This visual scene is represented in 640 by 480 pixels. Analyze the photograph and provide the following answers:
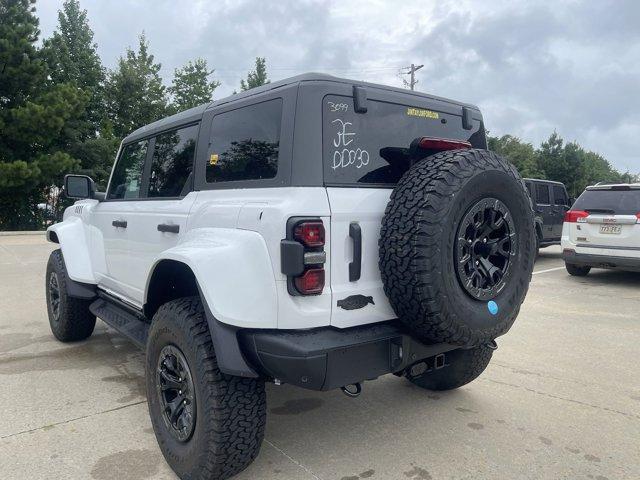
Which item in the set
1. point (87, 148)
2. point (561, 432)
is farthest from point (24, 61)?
point (561, 432)

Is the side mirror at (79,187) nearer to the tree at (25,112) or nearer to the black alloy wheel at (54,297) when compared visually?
the black alloy wheel at (54,297)

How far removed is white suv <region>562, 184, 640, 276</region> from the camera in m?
7.79

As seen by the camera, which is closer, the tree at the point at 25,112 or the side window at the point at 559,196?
the side window at the point at 559,196

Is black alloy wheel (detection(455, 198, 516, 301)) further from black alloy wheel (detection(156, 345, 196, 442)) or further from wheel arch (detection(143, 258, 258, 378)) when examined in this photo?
black alloy wheel (detection(156, 345, 196, 442))

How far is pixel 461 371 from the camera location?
3.44 meters

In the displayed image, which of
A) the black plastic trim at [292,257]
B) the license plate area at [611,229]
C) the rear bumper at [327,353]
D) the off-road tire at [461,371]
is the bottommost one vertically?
the off-road tire at [461,371]

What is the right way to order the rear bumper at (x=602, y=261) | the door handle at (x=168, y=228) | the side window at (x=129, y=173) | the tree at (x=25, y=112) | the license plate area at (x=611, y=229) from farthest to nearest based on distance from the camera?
1. the tree at (x=25, y=112)
2. the license plate area at (x=611, y=229)
3. the rear bumper at (x=602, y=261)
4. the side window at (x=129, y=173)
5. the door handle at (x=168, y=228)

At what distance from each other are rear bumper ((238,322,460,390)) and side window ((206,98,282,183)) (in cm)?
78

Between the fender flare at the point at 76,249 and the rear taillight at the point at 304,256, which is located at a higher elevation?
the rear taillight at the point at 304,256

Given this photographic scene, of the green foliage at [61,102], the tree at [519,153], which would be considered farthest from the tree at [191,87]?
the tree at [519,153]

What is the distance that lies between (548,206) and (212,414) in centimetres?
1102

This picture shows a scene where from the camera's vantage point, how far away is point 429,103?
2979 millimetres

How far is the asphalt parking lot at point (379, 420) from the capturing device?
8.71 ft

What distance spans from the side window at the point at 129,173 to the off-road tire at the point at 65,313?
886 mm
